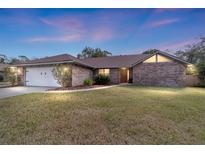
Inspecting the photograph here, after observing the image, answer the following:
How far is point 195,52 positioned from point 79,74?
941 inches

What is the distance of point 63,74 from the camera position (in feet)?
42.5

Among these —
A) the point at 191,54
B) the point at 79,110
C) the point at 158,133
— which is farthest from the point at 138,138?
the point at 191,54

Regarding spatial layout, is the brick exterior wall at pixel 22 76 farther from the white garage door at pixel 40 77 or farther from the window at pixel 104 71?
the window at pixel 104 71

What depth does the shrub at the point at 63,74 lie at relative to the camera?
12914 millimetres

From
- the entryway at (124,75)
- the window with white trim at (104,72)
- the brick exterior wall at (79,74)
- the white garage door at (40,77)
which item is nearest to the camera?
the brick exterior wall at (79,74)

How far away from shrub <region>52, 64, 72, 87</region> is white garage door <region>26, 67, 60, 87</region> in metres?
1.29

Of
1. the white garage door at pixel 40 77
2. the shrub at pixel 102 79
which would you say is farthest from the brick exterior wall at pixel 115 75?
the white garage door at pixel 40 77

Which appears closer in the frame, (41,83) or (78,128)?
(78,128)

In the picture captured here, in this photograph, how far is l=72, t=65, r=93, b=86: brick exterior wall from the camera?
46.5 ft

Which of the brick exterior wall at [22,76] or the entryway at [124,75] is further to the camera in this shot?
the entryway at [124,75]

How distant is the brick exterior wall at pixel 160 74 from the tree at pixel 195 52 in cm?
1248
